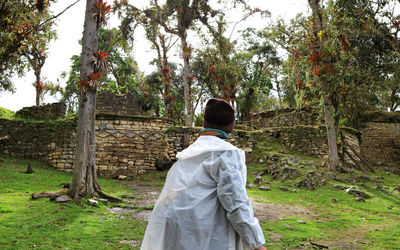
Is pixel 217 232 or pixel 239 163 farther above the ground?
pixel 239 163

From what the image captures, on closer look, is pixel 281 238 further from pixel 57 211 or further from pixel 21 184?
pixel 21 184

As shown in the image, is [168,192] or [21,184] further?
[21,184]

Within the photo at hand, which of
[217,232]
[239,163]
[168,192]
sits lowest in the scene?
[217,232]

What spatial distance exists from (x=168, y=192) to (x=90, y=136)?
602 centimetres

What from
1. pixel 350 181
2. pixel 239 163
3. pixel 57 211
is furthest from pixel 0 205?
pixel 350 181

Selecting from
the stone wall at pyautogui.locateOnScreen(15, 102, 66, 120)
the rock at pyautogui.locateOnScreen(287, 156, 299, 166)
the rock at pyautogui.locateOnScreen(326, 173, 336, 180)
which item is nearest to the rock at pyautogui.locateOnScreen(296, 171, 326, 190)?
the rock at pyautogui.locateOnScreen(326, 173, 336, 180)

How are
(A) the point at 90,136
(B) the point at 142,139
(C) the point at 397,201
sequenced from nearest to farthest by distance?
(A) the point at 90,136, (C) the point at 397,201, (B) the point at 142,139

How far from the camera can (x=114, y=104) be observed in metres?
14.1

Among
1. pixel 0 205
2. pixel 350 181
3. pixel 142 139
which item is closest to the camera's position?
pixel 0 205

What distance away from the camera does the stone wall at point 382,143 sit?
2048 cm

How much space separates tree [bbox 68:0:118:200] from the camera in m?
7.08

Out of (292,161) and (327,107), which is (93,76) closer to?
(292,161)

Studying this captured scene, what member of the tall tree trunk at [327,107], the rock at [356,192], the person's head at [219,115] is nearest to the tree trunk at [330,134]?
the tall tree trunk at [327,107]

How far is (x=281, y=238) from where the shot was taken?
190 inches
